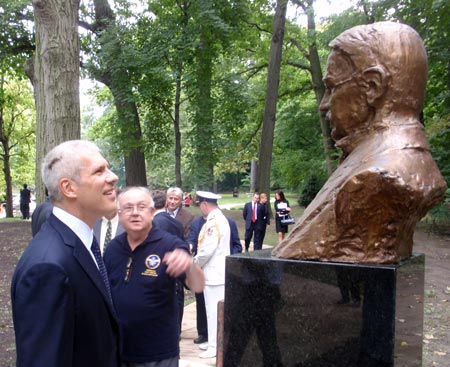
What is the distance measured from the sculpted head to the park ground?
2830mm

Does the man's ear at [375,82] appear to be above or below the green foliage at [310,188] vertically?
above

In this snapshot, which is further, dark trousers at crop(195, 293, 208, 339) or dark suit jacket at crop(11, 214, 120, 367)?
dark trousers at crop(195, 293, 208, 339)

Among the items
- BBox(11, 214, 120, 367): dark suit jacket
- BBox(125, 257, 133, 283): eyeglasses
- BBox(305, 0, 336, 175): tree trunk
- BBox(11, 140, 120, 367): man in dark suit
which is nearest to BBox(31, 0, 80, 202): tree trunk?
BBox(125, 257, 133, 283): eyeglasses

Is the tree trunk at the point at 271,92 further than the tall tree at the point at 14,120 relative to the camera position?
No

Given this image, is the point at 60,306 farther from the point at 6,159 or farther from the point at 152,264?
the point at 6,159

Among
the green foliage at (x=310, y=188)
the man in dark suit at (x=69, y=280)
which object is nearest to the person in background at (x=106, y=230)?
the man in dark suit at (x=69, y=280)

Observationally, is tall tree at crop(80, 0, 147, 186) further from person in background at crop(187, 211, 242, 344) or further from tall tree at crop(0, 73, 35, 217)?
tall tree at crop(0, 73, 35, 217)

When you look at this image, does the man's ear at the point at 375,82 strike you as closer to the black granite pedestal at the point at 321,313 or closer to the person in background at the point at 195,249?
the black granite pedestal at the point at 321,313

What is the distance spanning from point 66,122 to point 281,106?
1997cm

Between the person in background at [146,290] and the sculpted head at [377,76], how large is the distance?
181 cm

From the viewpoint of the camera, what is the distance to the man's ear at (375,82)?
3.78 metres

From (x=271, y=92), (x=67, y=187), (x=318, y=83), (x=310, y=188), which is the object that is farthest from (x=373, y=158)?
(x=310, y=188)

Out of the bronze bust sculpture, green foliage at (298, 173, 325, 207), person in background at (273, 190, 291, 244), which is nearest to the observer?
the bronze bust sculpture

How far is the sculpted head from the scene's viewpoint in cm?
378
